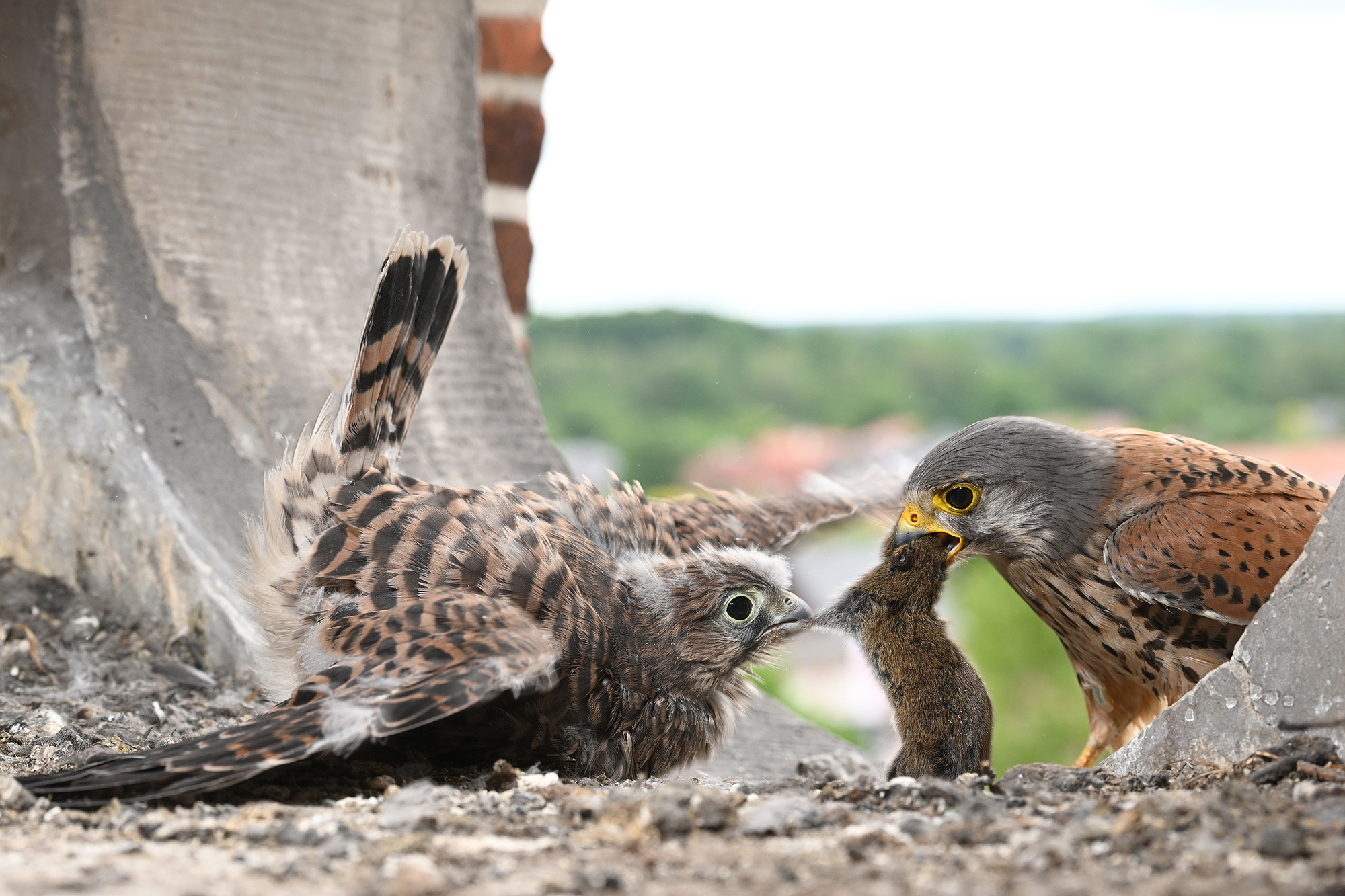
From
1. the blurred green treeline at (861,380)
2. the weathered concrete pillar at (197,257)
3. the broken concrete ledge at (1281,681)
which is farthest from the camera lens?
the blurred green treeline at (861,380)

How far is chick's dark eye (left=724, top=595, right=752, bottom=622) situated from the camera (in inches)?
101

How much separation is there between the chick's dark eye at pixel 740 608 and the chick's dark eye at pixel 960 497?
0.53 metres

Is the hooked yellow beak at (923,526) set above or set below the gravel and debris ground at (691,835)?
above

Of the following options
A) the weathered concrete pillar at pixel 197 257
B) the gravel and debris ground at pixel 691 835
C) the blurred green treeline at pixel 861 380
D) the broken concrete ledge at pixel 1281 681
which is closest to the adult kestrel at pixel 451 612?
the gravel and debris ground at pixel 691 835

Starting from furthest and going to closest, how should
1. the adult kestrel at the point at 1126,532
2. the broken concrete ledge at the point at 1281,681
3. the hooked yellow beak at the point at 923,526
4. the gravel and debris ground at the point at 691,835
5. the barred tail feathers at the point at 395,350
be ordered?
the hooked yellow beak at the point at 923,526
the barred tail feathers at the point at 395,350
the adult kestrel at the point at 1126,532
the broken concrete ledge at the point at 1281,681
the gravel and debris ground at the point at 691,835

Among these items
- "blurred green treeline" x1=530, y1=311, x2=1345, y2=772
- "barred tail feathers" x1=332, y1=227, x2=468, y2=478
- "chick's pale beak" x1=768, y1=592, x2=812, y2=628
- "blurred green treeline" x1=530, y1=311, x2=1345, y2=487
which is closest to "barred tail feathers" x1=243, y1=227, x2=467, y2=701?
"barred tail feathers" x1=332, y1=227, x2=468, y2=478

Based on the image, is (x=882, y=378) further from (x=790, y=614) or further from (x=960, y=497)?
(x=790, y=614)

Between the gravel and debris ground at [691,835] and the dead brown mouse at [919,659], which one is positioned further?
the dead brown mouse at [919,659]

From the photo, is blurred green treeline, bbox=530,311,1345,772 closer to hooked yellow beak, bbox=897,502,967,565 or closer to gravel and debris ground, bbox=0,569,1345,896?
hooked yellow beak, bbox=897,502,967,565

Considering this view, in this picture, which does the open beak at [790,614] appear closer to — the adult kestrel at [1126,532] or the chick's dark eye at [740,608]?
the chick's dark eye at [740,608]

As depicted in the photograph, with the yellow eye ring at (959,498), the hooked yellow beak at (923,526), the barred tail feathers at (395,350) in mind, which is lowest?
the hooked yellow beak at (923,526)

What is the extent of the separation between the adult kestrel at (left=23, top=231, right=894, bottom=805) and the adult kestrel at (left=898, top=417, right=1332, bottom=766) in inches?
19.4

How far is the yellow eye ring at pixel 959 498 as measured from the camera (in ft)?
8.96

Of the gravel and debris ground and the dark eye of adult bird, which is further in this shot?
the dark eye of adult bird
